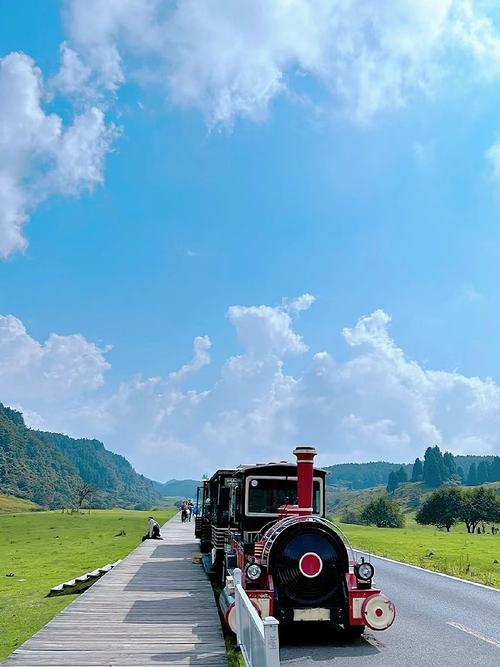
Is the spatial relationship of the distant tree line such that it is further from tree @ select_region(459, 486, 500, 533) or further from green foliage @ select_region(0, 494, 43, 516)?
green foliage @ select_region(0, 494, 43, 516)

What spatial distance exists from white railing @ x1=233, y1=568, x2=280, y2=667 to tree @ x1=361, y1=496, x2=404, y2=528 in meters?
94.1

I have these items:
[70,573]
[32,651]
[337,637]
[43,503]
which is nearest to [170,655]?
[32,651]

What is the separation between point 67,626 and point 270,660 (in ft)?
24.1

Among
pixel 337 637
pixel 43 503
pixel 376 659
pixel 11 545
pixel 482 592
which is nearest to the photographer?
pixel 376 659

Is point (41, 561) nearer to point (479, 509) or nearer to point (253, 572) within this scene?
point (253, 572)

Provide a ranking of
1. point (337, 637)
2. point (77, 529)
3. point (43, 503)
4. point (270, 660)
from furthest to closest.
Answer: point (43, 503)
point (77, 529)
point (337, 637)
point (270, 660)

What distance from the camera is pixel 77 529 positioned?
56.4 m

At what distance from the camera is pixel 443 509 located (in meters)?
98.8

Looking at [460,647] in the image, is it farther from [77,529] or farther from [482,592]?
[77,529]

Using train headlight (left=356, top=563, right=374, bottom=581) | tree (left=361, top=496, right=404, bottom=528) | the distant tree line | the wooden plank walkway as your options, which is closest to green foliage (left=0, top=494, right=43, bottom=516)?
tree (left=361, top=496, right=404, bottom=528)

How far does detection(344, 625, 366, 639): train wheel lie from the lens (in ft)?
38.2

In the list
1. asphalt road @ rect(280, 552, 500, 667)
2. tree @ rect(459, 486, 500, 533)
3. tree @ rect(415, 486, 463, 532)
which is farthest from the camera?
tree @ rect(415, 486, 463, 532)

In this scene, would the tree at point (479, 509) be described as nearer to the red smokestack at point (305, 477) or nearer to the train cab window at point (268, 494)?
the train cab window at point (268, 494)

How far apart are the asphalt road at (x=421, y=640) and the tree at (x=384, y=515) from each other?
85527 mm
